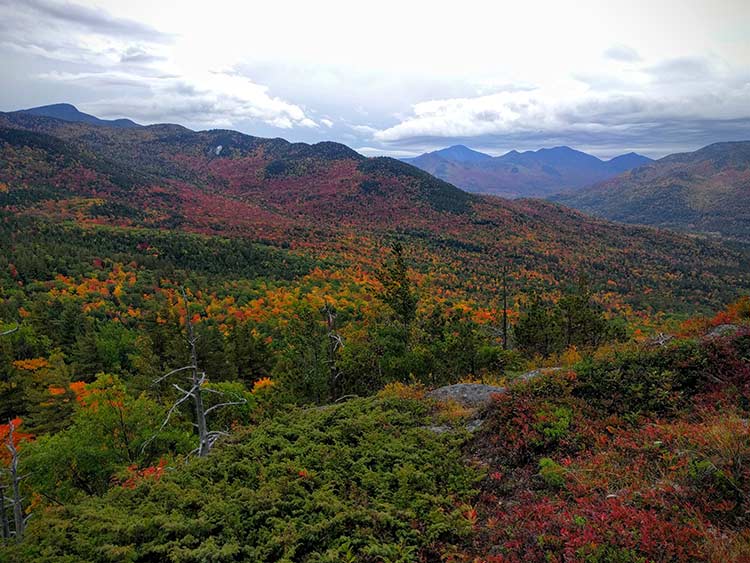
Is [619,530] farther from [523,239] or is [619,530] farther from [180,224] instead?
[523,239]

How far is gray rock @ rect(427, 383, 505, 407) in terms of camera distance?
44.7ft

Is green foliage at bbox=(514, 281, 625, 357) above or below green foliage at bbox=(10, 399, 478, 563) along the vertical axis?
below

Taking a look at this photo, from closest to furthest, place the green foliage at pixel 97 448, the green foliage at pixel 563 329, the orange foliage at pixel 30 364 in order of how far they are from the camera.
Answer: the green foliage at pixel 97 448 < the green foliage at pixel 563 329 < the orange foliage at pixel 30 364

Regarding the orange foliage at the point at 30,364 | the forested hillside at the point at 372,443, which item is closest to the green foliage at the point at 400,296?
the forested hillside at the point at 372,443

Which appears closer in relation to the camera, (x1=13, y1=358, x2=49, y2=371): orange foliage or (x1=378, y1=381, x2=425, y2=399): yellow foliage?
(x1=378, y1=381, x2=425, y2=399): yellow foliage

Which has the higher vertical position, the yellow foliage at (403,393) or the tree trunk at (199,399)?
the tree trunk at (199,399)

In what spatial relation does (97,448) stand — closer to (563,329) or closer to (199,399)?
(199,399)

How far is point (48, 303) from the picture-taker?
2208 inches

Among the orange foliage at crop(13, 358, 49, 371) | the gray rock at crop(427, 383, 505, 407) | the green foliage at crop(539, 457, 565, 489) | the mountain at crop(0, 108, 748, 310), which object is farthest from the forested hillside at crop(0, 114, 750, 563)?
A: the mountain at crop(0, 108, 748, 310)

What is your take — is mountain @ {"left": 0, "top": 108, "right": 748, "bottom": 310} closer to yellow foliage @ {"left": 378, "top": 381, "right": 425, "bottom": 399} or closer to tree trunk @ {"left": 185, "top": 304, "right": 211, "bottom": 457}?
yellow foliage @ {"left": 378, "top": 381, "right": 425, "bottom": 399}

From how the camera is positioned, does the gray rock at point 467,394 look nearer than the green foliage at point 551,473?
No

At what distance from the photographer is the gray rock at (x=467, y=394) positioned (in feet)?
44.7

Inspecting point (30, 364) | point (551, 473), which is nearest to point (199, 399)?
point (551, 473)

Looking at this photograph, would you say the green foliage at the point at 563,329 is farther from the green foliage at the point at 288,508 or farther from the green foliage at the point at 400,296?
the green foliage at the point at 288,508
